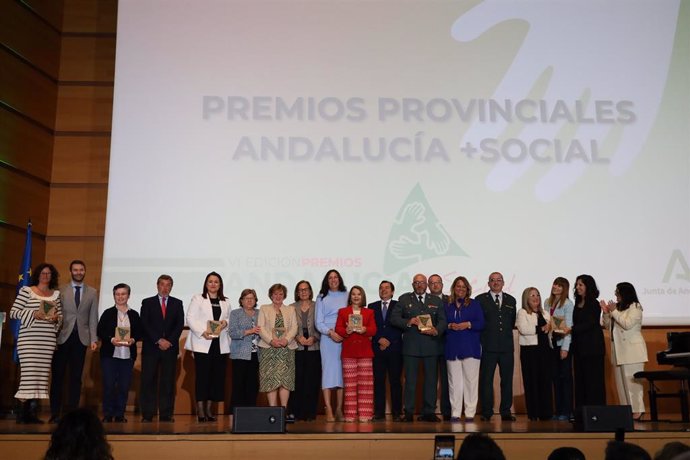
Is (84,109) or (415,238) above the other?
(84,109)

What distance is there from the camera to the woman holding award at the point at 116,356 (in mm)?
6391

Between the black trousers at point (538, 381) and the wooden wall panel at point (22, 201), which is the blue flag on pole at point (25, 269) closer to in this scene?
the wooden wall panel at point (22, 201)

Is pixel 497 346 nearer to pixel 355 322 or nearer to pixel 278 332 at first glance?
pixel 355 322

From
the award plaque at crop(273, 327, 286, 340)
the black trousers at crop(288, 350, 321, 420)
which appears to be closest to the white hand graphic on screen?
the black trousers at crop(288, 350, 321, 420)

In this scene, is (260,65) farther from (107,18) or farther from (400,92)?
(107,18)

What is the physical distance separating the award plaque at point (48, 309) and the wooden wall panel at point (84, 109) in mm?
3146

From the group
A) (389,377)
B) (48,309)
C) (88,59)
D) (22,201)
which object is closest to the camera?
(48,309)

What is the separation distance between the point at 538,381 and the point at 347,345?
1.72m

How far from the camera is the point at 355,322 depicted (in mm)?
6391

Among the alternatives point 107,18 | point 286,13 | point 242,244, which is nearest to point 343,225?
point 242,244

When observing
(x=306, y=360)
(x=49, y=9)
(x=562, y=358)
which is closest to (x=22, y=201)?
(x=49, y=9)

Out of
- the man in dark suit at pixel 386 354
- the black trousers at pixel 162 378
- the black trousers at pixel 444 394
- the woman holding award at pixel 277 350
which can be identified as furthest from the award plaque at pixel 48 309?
the black trousers at pixel 444 394

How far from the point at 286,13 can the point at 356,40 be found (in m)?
0.81

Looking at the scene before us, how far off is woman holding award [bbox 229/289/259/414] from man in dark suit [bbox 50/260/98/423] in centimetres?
117
